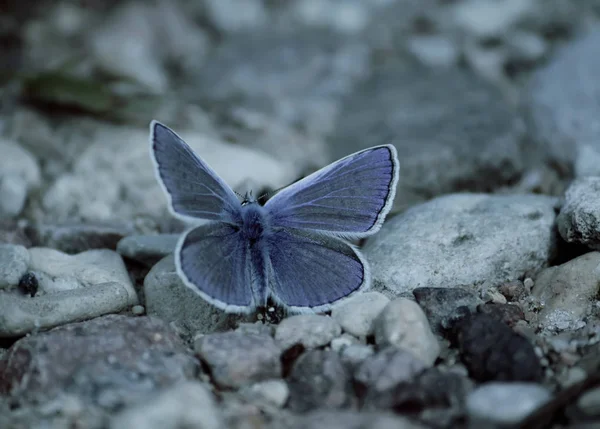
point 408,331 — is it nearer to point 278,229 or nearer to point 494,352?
point 494,352

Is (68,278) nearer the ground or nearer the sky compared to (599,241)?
nearer the ground

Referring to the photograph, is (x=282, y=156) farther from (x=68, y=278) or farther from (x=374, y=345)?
(x=374, y=345)

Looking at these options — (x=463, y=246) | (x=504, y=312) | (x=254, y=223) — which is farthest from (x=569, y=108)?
(x=254, y=223)

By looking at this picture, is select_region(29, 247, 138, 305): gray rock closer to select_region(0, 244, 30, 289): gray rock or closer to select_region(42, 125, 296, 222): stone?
select_region(0, 244, 30, 289): gray rock

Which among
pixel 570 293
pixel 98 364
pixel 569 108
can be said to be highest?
pixel 569 108

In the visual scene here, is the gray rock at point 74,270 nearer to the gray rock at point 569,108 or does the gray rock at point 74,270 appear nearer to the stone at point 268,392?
the stone at point 268,392

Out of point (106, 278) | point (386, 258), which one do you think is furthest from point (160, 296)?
point (386, 258)
